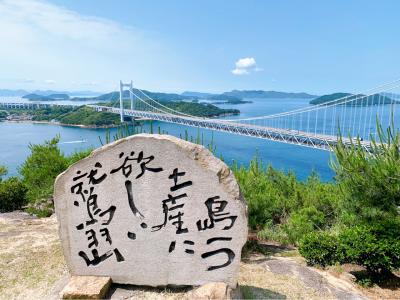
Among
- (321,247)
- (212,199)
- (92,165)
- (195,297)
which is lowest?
Answer: (321,247)

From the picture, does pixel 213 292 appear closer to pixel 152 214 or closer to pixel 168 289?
pixel 168 289

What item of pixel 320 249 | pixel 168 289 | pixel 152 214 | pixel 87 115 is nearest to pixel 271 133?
pixel 320 249

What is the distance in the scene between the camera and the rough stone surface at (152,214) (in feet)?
9.43

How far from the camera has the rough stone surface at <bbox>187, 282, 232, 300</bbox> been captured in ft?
9.41

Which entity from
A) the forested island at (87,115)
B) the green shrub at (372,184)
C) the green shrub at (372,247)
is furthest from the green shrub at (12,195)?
the forested island at (87,115)

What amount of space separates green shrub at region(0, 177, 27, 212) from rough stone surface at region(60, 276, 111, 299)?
7518 mm

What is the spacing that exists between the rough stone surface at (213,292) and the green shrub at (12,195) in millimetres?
8312

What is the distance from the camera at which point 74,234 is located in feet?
10.4

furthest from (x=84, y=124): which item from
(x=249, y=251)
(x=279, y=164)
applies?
(x=249, y=251)

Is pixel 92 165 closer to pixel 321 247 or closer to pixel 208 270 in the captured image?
pixel 208 270

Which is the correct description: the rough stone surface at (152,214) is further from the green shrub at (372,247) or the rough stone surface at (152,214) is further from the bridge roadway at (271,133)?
the bridge roadway at (271,133)

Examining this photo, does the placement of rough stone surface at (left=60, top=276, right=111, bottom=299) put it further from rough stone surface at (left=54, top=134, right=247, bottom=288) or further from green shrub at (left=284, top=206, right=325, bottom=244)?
green shrub at (left=284, top=206, right=325, bottom=244)


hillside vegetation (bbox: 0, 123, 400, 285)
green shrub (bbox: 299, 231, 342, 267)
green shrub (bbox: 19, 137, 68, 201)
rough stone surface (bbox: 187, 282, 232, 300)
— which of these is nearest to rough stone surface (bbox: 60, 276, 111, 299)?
rough stone surface (bbox: 187, 282, 232, 300)

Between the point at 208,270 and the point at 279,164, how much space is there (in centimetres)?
2209
